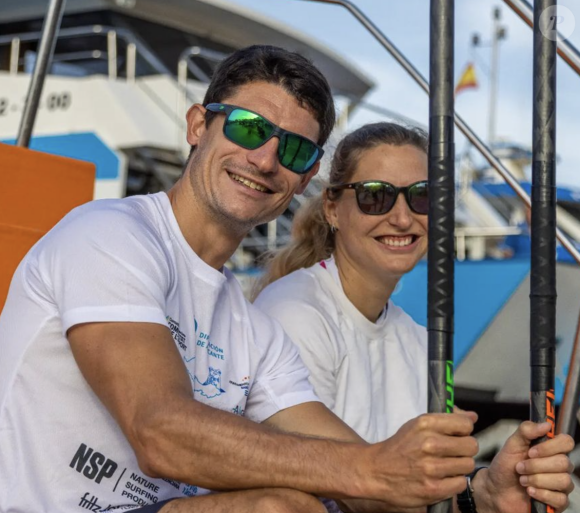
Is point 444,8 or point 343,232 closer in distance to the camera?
point 444,8

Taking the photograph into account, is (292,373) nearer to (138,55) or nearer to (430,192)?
(430,192)

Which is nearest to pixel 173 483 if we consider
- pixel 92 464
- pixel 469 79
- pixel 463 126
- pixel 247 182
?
pixel 92 464

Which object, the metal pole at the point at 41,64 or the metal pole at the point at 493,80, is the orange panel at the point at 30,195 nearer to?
the metal pole at the point at 41,64

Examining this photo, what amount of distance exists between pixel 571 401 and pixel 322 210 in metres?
1.14

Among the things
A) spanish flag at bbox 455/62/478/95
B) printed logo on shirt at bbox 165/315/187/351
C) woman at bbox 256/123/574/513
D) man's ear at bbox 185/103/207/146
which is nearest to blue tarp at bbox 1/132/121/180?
woman at bbox 256/123/574/513

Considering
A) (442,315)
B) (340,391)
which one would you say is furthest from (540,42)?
(340,391)

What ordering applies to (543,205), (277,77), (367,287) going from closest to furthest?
1. (543,205)
2. (277,77)
3. (367,287)

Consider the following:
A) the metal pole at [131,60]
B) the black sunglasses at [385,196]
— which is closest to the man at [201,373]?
the black sunglasses at [385,196]

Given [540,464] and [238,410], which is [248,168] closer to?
[238,410]

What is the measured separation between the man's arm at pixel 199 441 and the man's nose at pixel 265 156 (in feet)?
1.42

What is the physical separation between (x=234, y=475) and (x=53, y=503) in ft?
1.04

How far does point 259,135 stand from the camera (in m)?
1.58

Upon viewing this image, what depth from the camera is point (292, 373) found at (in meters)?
1.75

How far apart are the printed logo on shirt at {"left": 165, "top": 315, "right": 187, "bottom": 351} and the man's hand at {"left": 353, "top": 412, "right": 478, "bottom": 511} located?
0.47 m
